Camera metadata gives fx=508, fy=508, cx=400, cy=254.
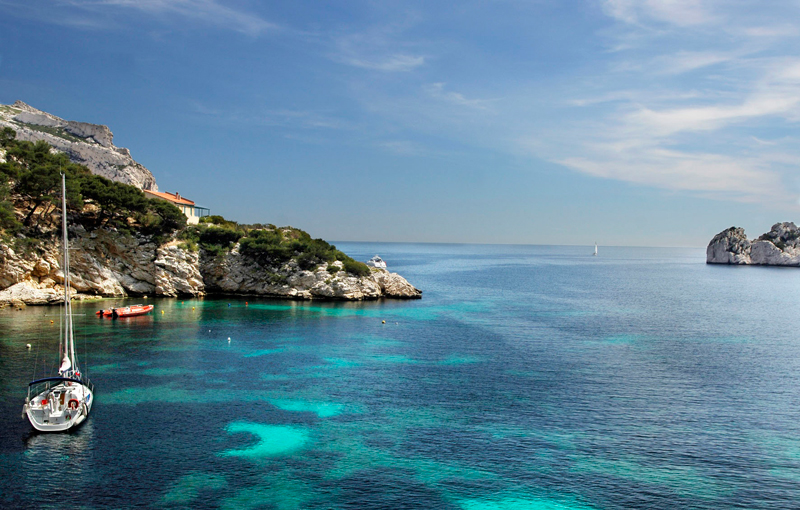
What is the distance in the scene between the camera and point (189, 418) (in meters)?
32.4

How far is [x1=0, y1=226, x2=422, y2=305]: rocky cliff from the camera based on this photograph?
70062mm

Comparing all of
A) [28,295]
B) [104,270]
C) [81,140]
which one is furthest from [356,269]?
[81,140]

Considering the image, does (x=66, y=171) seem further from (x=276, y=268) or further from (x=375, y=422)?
(x=375, y=422)

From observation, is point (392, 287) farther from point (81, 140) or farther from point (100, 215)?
point (81, 140)

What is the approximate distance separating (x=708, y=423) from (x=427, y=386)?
19.4 m

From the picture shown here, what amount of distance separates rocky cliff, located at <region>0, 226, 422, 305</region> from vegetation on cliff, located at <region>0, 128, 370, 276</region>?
1.68 meters

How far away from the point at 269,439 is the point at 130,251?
218 feet

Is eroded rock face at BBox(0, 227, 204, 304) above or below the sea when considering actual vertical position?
above

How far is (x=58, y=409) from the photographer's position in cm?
3002

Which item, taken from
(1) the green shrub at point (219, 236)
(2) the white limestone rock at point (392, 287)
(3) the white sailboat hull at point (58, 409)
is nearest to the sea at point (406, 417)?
(3) the white sailboat hull at point (58, 409)

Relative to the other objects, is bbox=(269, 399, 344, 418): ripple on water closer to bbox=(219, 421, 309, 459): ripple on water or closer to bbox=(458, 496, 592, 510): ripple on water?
bbox=(219, 421, 309, 459): ripple on water

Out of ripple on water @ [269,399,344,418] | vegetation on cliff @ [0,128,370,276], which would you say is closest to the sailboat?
ripple on water @ [269,399,344,418]

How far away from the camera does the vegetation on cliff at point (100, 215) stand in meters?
73.9

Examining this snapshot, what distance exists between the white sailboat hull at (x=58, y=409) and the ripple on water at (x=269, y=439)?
8884mm
